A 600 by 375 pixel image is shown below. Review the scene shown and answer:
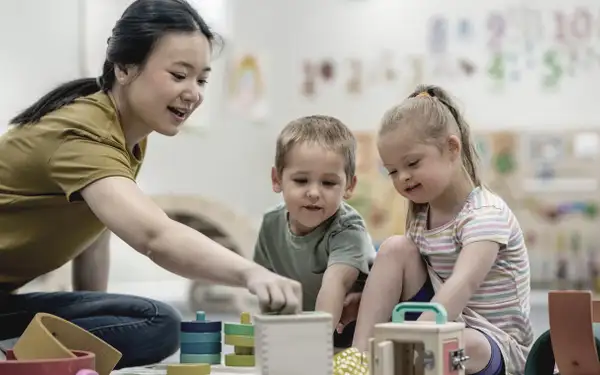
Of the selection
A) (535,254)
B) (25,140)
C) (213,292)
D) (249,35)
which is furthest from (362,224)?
(249,35)

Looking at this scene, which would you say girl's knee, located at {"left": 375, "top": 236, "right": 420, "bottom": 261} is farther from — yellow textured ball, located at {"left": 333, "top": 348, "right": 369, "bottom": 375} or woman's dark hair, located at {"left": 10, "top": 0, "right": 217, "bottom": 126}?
woman's dark hair, located at {"left": 10, "top": 0, "right": 217, "bottom": 126}

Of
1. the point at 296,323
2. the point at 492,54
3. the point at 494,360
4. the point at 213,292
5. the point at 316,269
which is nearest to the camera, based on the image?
the point at 296,323

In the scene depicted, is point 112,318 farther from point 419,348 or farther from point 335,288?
point 419,348

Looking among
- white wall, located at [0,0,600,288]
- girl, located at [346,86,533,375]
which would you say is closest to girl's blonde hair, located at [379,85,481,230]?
girl, located at [346,86,533,375]

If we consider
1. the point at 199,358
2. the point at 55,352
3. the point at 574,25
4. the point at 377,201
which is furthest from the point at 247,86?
the point at 55,352

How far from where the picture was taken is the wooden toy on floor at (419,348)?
827 millimetres

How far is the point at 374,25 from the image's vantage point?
317cm

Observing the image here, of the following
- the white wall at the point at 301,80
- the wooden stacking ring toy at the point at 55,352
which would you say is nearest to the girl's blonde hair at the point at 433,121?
the wooden stacking ring toy at the point at 55,352

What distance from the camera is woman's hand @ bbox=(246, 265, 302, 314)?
80 cm

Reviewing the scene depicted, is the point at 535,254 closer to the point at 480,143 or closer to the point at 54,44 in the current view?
the point at 480,143

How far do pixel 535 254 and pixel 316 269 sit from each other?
6.10ft

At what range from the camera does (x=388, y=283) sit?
1.15m

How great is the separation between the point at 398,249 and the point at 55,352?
1.58ft

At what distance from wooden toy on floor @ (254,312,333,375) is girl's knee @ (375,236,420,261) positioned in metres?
0.34
